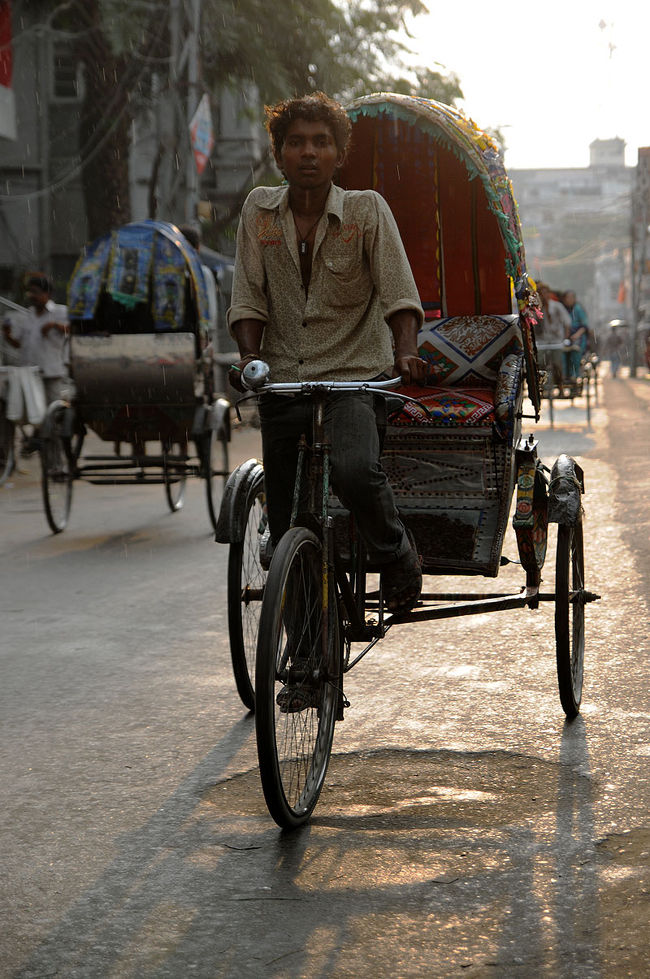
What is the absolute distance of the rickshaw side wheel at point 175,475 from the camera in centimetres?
983

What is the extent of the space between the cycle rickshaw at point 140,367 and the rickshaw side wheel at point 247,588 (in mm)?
4435

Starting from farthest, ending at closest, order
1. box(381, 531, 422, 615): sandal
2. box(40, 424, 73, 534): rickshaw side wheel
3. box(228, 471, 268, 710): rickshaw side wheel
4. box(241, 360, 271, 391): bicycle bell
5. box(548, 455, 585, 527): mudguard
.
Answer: box(40, 424, 73, 534): rickshaw side wheel, box(548, 455, 585, 527): mudguard, box(228, 471, 268, 710): rickshaw side wheel, box(381, 531, 422, 615): sandal, box(241, 360, 271, 391): bicycle bell

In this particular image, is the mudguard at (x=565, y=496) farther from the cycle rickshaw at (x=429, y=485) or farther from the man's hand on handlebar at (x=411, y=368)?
the man's hand on handlebar at (x=411, y=368)

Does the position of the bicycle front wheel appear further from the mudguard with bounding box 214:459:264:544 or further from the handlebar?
the mudguard with bounding box 214:459:264:544

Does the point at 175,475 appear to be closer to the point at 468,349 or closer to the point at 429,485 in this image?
the point at 468,349

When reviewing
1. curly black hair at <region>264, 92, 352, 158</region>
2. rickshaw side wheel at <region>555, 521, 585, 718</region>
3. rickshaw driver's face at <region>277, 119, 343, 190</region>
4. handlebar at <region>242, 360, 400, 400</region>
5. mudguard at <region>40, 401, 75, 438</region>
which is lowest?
rickshaw side wheel at <region>555, 521, 585, 718</region>

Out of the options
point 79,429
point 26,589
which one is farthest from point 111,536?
point 26,589

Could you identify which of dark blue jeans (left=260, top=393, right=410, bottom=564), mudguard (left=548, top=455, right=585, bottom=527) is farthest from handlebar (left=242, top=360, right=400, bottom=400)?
mudguard (left=548, top=455, right=585, bottom=527)

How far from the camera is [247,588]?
4848mm

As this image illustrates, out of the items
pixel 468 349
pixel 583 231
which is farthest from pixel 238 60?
pixel 583 231

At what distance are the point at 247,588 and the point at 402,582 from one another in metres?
0.68

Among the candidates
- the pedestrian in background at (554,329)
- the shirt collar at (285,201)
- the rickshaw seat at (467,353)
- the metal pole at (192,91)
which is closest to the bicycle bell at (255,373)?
the shirt collar at (285,201)

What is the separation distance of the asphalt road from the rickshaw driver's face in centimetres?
182

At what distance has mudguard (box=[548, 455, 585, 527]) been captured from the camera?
495 centimetres
